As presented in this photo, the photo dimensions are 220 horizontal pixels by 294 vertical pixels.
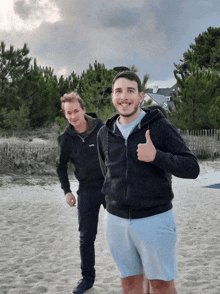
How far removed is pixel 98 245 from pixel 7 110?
13.6 metres

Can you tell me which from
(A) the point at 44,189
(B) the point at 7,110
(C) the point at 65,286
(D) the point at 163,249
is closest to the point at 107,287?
(C) the point at 65,286

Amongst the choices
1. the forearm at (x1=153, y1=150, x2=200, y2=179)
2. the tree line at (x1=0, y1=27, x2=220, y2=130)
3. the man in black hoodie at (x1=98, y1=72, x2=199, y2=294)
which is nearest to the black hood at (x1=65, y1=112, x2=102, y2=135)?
the man in black hoodie at (x1=98, y1=72, x2=199, y2=294)

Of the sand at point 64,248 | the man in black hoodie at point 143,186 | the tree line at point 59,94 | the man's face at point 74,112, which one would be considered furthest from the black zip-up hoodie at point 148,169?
the tree line at point 59,94

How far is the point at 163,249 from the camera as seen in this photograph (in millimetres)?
1916

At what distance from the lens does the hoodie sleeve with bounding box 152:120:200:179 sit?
1.86 m

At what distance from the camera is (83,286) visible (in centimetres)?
323

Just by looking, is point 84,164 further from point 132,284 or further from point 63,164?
point 132,284

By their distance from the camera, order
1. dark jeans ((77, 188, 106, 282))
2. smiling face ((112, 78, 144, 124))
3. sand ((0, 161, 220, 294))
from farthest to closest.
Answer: sand ((0, 161, 220, 294)), dark jeans ((77, 188, 106, 282)), smiling face ((112, 78, 144, 124))

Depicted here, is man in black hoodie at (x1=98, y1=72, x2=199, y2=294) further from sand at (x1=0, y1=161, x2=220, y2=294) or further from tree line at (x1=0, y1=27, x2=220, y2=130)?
tree line at (x1=0, y1=27, x2=220, y2=130)

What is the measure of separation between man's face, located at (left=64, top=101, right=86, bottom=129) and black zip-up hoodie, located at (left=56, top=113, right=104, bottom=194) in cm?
12

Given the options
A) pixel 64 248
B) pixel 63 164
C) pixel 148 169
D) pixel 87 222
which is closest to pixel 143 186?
pixel 148 169

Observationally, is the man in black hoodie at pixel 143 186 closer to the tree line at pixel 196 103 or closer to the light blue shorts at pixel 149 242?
the light blue shorts at pixel 149 242

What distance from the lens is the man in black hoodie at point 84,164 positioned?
299cm

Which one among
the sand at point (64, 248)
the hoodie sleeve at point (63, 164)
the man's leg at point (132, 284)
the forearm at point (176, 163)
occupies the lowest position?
the sand at point (64, 248)
